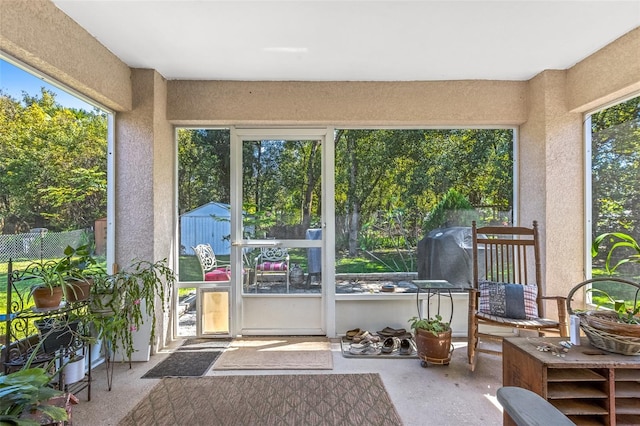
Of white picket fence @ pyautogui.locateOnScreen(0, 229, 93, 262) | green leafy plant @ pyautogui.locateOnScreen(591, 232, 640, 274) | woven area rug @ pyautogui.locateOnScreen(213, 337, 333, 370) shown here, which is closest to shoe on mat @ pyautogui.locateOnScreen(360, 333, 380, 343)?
woven area rug @ pyautogui.locateOnScreen(213, 337, 333, 370)

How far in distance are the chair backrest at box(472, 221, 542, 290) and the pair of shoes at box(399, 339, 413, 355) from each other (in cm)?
90

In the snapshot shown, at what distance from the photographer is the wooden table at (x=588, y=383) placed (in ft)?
5.16

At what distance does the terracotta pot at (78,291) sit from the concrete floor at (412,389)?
27.4 inches

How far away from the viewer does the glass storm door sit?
131 inches

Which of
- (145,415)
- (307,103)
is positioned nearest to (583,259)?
(307,103)

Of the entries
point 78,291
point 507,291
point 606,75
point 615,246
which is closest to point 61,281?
point 78,291

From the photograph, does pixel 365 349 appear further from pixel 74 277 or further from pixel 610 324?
pixel 74 277

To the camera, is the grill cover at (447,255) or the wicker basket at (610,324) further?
the grill cover at (447,255)

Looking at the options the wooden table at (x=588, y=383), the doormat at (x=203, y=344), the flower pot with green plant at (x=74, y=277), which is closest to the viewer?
the wooden table at (x=588, y=383)

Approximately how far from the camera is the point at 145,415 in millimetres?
2012

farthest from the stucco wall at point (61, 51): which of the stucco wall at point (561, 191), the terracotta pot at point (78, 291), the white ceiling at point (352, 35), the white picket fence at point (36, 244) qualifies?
the stucco wall at point (561, 191)

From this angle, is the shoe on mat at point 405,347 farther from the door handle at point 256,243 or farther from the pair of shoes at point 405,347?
the door handle at point 256,243

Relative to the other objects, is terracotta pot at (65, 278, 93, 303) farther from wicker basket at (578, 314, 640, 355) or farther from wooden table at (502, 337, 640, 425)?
wicker basket at (578, 314, 640, 355)

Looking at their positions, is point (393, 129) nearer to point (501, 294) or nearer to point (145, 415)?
point (501, 294)
